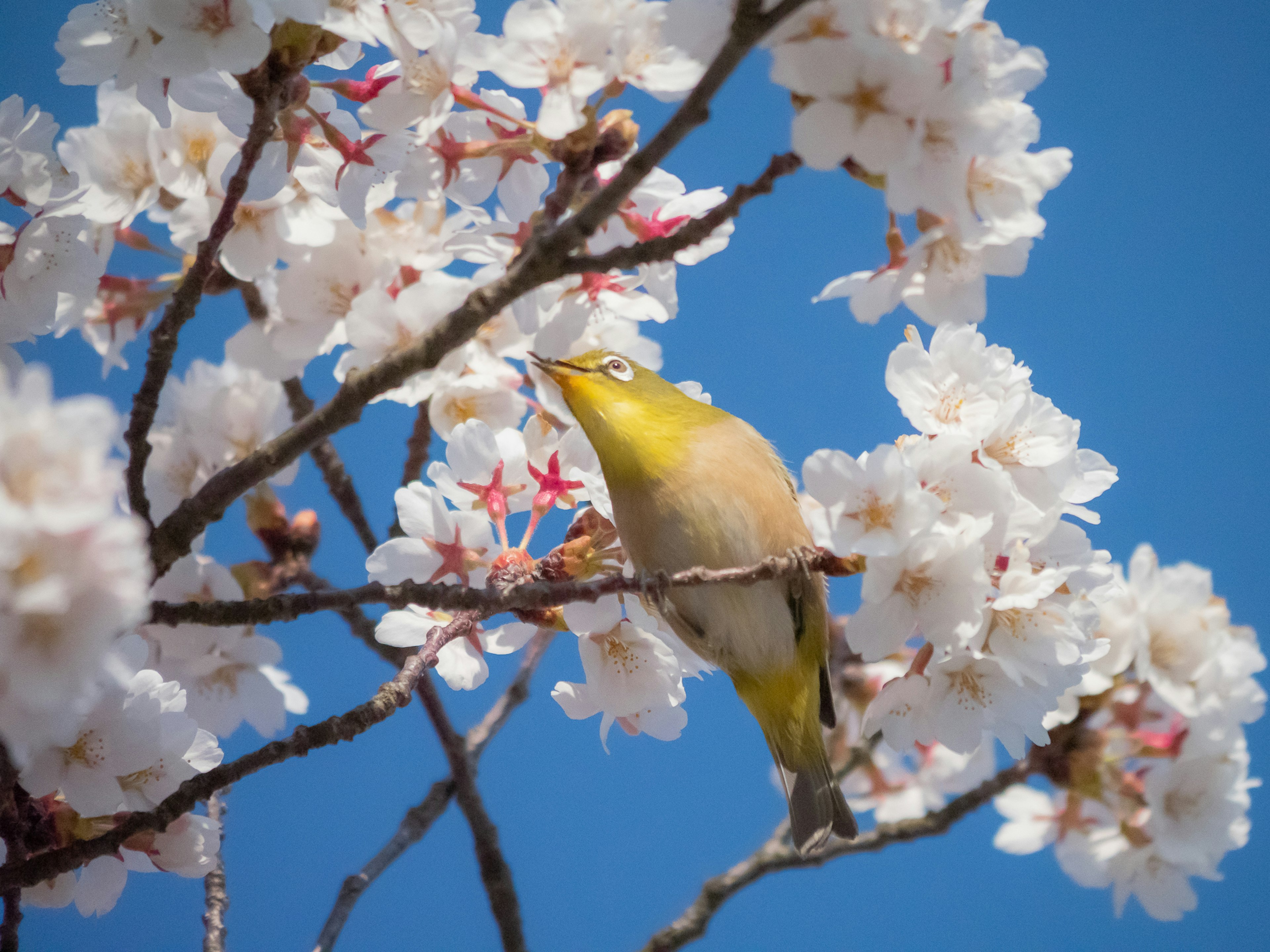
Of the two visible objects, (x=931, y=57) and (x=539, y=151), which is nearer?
(x=931, y=57)

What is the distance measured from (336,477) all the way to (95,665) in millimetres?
1197

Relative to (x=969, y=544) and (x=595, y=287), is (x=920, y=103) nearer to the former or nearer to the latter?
(x=969, y=544)

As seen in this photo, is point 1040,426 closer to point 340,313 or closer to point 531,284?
point 531,284

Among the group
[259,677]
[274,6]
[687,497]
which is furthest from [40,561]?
[259,677]

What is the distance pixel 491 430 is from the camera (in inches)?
53.5

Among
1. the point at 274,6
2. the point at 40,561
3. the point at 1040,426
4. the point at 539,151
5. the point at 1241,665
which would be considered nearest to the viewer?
the point at 40,561

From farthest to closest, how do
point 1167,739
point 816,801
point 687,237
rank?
1. point 1167,739
2. point 816,801
3. point 687,237

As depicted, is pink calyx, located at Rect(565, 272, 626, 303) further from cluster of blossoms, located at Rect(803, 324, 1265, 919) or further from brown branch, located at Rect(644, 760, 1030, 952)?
brown branch, located at Rect(644, 760, 1030, 952)

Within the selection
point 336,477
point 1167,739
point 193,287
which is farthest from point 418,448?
point 1167,739

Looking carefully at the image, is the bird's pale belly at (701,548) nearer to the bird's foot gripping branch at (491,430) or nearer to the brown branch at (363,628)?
the bird's foot gripping branch at (491,430)

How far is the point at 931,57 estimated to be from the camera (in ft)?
2.68

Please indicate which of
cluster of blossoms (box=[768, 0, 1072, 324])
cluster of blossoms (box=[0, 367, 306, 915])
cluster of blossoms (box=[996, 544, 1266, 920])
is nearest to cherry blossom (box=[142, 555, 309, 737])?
cluster of blossoms (box=[0, 367, 306, 915])

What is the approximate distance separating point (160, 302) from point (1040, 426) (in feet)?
4.67

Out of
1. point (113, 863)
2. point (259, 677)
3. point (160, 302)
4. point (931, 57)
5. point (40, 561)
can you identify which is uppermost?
point (160, 302)
